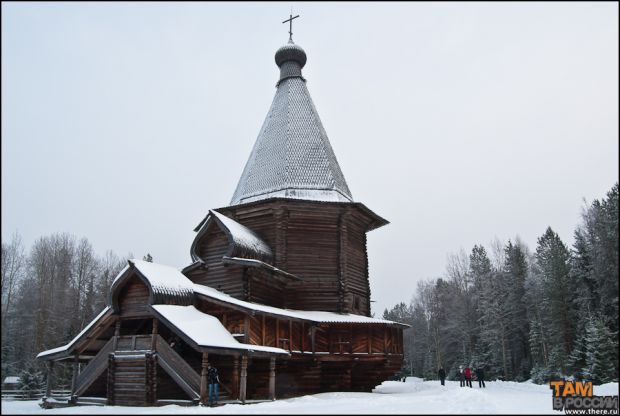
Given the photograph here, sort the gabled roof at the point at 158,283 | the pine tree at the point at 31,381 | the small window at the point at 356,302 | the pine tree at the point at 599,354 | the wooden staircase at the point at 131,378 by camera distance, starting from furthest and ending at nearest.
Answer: the pine tree at the point at 31,381 < the pine tree at the point at 599,354 < the small window at the point at 356,302 < the gabled roof at the point at 158,283 < the wooden staircase at the point at 131,378

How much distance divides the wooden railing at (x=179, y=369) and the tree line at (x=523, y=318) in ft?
43.7

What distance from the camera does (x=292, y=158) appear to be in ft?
76.7

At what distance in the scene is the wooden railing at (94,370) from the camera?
15406mm

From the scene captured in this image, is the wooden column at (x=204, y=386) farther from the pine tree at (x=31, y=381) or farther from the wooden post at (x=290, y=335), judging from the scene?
the pine tree at (x=31, y=381)

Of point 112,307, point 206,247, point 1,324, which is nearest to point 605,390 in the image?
point 206,247

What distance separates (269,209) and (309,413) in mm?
12534

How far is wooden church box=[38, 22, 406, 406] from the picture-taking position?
47.5 ft

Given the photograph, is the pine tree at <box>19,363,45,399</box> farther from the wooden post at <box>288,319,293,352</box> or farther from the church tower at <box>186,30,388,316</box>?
the wooden post at <box>288,319,293,352</box>

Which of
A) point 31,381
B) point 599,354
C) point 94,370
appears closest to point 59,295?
point 31,381

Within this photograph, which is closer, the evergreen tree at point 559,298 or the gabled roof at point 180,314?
the gabled roof at point 180,314

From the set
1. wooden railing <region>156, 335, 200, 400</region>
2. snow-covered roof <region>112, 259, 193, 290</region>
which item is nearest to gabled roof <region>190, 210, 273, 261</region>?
snow-covered roof <region>112, 259, 193, 290</region>

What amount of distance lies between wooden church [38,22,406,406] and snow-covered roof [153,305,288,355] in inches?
2.0

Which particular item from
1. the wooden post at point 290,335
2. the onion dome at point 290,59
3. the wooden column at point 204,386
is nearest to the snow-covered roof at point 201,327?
the wooden column at point 204,386

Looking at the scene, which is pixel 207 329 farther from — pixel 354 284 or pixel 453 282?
pixel 453 282
